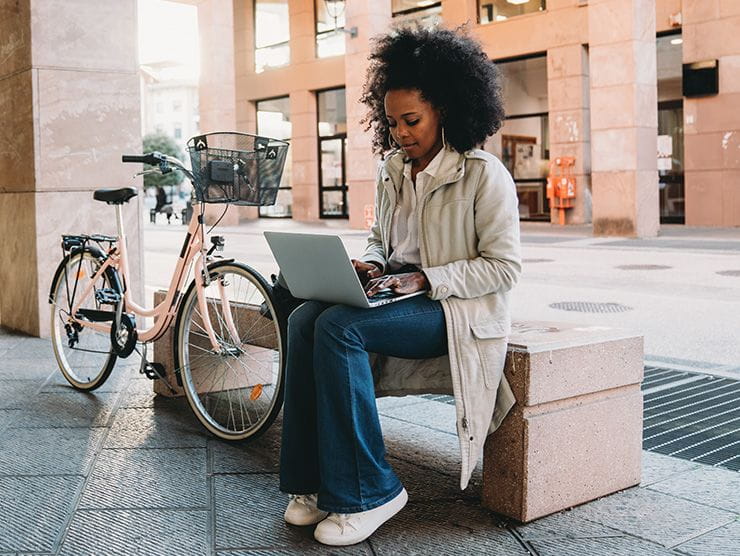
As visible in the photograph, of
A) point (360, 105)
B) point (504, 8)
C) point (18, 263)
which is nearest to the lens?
point (18, 263)

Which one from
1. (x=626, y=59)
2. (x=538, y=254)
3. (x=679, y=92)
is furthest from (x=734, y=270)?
(x=679, y=92)

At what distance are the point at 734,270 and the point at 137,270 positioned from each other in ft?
24.1

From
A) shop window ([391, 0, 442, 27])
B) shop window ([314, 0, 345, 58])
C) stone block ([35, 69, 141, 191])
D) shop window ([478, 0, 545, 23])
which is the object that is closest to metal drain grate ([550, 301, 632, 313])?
stone block ([35, 69, 141, 191])

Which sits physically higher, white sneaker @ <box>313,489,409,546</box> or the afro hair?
the afro hair

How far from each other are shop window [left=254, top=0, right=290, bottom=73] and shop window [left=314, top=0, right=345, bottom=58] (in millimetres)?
1542

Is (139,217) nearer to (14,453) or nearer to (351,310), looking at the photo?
(14,453)

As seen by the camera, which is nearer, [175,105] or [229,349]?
[229,349]

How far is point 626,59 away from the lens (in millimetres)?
17016

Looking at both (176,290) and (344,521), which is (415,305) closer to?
Answer: (344,521)

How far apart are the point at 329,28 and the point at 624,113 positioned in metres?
13.8

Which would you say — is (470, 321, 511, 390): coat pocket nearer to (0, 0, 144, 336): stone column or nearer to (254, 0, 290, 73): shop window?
(0, 0, 144, 336): stone column

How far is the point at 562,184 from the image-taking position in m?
22.6

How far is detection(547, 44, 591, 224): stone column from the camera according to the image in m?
22.5

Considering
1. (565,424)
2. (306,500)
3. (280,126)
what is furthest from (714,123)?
(306,500)
